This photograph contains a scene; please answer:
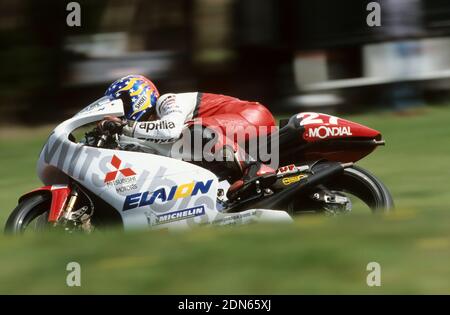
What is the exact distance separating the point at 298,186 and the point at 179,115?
1.01 meters

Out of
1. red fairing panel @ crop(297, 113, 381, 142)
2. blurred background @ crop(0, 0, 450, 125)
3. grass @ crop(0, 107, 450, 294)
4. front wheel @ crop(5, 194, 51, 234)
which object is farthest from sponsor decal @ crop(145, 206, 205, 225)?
blurred background @ crop(0, 0, 450, 125)

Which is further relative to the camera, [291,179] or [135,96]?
[135,96]

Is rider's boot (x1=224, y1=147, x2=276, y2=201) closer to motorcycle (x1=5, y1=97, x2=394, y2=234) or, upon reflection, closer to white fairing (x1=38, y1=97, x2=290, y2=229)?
motorcycle (x1=5, y1=97, x2=394, y2=234)

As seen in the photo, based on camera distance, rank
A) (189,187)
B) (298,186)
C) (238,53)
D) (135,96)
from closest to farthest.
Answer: (298,186)
(189,187)
(135,96)
(238,53)

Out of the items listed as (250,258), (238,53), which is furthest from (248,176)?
(238,53)

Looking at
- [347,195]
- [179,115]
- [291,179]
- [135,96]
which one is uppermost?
[135,96]

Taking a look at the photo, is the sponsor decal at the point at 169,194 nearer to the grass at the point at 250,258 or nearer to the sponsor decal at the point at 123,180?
the sponsor decal at the point at 123,180

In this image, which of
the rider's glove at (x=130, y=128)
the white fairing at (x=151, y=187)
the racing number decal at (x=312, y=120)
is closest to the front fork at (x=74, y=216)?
the white fairing at (x=151, y=187)

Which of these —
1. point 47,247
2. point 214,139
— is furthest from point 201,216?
point 47,247

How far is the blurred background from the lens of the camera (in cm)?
1479

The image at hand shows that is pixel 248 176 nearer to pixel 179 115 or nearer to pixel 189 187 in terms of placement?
pixel 189 187

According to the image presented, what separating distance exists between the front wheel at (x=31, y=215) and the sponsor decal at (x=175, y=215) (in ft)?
2.42

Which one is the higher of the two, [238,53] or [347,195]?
[238,53]

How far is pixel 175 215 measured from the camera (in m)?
7.32
